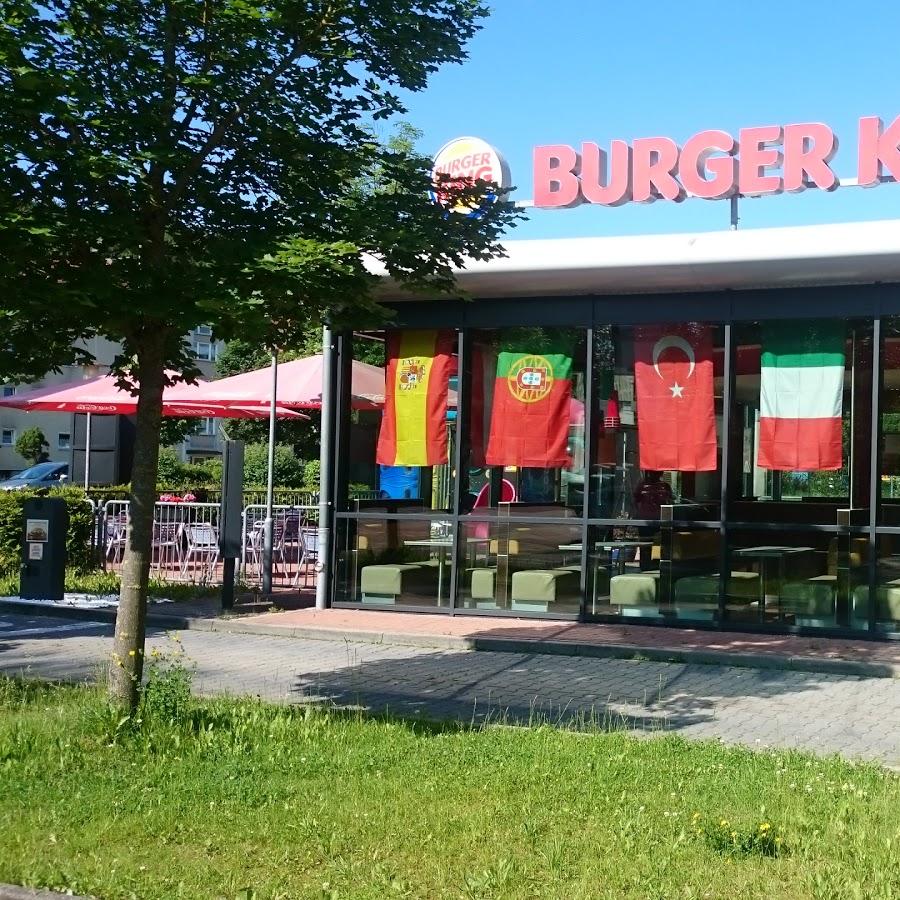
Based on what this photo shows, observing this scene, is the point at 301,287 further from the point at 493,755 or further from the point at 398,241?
the point at 493,755

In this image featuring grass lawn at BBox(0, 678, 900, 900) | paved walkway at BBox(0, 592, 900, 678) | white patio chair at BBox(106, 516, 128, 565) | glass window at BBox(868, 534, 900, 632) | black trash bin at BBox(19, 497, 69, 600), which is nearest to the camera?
grass lawn at BBox(0, 678, 900, 900)

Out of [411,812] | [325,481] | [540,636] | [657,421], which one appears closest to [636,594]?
[540,636]

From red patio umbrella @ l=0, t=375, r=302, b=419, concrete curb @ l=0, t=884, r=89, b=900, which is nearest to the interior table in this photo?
red patio umbrella @ l=0, t=375, r=302, b=419

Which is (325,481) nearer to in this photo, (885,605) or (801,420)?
(801,420)

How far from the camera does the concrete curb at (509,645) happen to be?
11.0 meters

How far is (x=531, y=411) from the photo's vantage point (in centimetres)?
1473

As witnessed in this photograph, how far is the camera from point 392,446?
1542 centimetres

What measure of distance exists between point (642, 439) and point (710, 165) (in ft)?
11.1

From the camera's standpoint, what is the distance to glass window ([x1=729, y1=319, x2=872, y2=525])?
43.4ft

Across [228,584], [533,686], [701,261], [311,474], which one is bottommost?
[533,686]

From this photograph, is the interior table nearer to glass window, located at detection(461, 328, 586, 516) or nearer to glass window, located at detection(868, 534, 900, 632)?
glass window, located at detection(868, 534, 900, 632)

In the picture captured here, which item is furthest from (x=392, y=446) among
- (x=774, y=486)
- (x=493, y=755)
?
(x=493, y=755)

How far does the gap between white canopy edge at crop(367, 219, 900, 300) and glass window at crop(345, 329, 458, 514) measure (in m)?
1.49

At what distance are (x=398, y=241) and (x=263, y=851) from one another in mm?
3857
